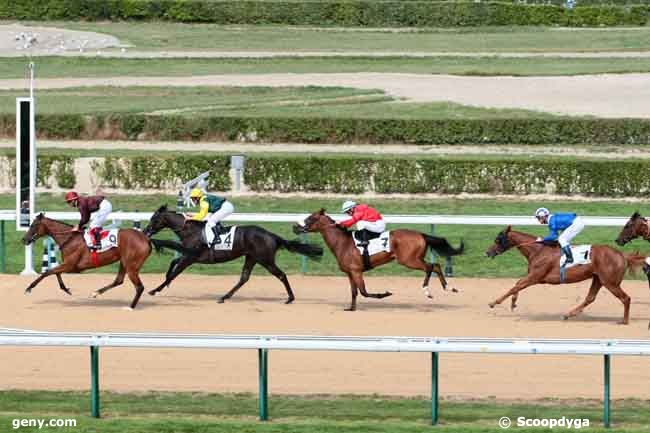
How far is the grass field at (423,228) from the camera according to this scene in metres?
19.2

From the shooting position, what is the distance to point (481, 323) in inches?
617

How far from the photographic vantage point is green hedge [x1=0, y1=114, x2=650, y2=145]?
2936 cm

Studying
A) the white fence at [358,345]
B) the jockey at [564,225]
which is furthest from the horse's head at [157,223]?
the white fence at [358,345]

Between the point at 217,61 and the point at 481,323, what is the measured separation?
28.0 meters

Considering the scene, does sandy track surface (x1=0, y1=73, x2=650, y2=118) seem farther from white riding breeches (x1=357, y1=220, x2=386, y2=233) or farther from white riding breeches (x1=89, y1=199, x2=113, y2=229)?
white riding breeches (x1=89, y1=199, x2=113, y2=229)

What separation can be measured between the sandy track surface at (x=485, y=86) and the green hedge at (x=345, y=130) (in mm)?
2396

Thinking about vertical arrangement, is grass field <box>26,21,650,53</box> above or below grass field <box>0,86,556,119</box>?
above

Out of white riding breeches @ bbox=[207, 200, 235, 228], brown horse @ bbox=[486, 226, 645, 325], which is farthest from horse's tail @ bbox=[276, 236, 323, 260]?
brown horse @ bbox=[486, 226, 645, 325]

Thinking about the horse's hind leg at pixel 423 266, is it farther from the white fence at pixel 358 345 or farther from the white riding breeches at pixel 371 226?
the white fence at pixel 358 345

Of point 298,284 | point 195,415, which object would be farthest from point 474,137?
point 195,415

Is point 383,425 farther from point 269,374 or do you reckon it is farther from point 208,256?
point 208,256

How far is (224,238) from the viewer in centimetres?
1667

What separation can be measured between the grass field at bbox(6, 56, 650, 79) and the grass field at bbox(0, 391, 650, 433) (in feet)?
92.0

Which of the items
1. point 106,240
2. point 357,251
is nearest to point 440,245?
point 357,251
